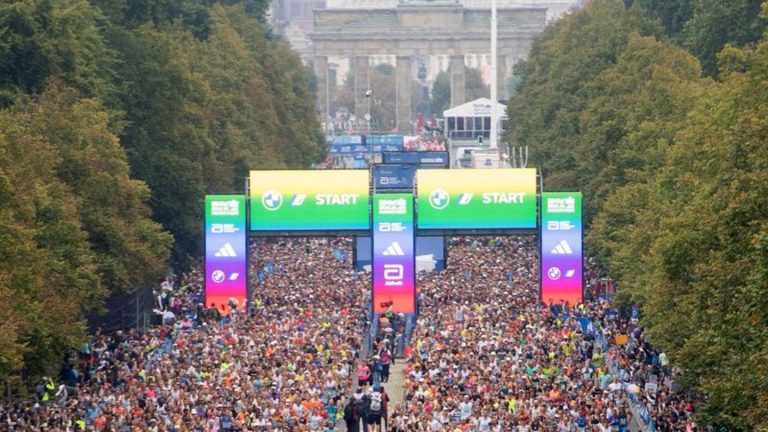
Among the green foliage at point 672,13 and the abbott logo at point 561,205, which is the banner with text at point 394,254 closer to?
the abbott logo at point 561,205

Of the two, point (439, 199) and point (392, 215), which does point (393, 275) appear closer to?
point (392, 215)

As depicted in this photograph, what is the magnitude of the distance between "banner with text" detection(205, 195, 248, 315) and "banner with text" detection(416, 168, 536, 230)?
5.94m

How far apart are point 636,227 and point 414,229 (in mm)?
9571

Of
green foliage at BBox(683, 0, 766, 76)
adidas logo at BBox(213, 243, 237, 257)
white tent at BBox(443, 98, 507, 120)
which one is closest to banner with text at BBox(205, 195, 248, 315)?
adidas logo at BBox(213, 243, 237, 257)

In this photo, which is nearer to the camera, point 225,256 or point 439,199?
point 225,256

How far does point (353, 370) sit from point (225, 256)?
13635mm

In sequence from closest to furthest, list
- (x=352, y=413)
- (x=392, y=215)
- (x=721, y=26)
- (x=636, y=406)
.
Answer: (x=352, y=413), (x=636, y=406), (x=392, y=215), (x=721, y=26)

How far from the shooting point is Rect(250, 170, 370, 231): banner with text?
3339 inches

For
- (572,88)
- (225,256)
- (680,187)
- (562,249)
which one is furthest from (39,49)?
(572,88)

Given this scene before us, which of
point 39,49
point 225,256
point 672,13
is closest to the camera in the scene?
point 225,256

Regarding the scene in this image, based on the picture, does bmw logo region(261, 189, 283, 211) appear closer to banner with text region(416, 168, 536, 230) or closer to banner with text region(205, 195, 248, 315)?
banner with text region(205, 195, 248, 315)

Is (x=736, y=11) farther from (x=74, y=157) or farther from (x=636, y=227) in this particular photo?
(x=74, y=157)

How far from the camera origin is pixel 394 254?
82.7 metres

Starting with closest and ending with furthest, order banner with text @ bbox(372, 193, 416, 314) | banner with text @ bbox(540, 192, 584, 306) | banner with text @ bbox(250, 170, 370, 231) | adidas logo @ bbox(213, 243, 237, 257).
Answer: banner with text @ bbox(372, 193, 416, 314) → banner with text @ bbox(540, 192, 584, 306) → adidas logo @ bbox(213, 243, 237, 257) → banner with text @ bbox(250, 170, 370, 231)
